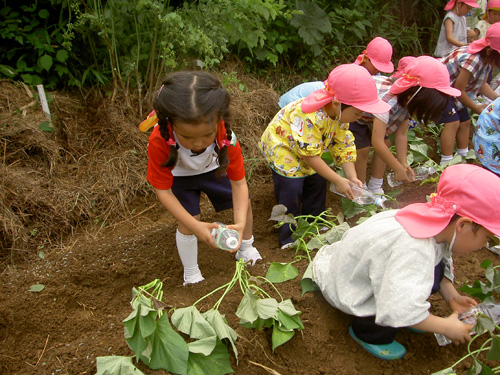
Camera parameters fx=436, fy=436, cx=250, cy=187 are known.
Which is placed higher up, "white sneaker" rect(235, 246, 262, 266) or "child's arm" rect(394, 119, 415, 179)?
"child's arm" rect(394, 119, 415, 179)

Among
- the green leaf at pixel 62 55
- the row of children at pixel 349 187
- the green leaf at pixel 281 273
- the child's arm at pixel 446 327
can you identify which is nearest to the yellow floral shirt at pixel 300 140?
the row of children at pixel 349 187

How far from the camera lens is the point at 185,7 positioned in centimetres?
351

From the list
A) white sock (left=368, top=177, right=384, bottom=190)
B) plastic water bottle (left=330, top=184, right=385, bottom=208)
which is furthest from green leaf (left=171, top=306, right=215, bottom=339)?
white sock (left=368, top=177, right=384, bottom=190)

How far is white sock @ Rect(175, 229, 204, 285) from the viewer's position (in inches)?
88.6

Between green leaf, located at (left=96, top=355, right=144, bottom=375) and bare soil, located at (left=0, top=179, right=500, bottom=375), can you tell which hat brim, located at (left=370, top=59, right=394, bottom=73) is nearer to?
bare soil, located at (left=0, top=179, right=500, bottom=375)

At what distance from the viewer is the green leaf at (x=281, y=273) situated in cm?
209

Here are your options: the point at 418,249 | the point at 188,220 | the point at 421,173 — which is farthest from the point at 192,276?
the point at 421,173

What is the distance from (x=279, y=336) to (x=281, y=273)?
412 mm

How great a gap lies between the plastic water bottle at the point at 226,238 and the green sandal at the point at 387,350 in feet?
2.23

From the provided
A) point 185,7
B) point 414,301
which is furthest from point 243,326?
point 185,7

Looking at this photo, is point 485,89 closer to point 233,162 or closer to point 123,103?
point 233,162

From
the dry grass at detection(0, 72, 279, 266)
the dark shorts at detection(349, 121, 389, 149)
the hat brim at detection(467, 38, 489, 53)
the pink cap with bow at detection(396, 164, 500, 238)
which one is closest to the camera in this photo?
the pink cap with bow at detection(396, 164, 500, 238)

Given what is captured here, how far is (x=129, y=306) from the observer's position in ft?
7.59

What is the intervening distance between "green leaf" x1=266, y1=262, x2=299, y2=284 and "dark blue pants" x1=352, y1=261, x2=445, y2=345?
1.23 ft
